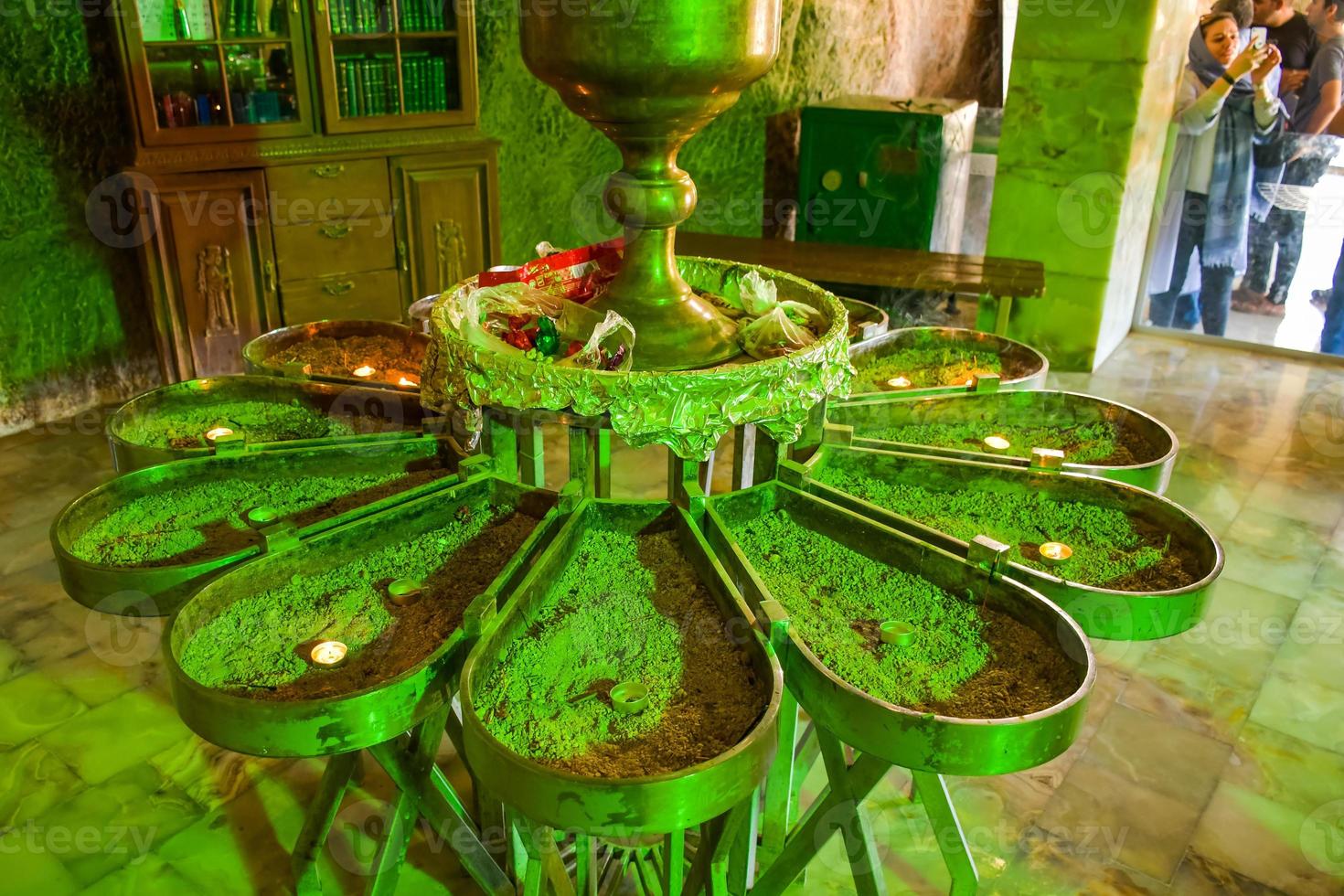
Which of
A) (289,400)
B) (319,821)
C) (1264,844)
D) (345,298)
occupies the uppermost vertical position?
(289,400)

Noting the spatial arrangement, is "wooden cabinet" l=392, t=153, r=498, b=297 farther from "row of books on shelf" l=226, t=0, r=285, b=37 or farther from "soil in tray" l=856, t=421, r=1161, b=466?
"soil in tray" l=856, t=421, r=1161, b=466

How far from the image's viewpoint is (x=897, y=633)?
145 centimetres

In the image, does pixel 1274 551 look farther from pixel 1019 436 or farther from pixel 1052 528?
pixel 1052 528

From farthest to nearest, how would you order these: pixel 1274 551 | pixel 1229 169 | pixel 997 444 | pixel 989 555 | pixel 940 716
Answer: pixel 1229 169 < pixel 1274 551 < pixel 997 444 < pixel 989 555 < pixel 940 716

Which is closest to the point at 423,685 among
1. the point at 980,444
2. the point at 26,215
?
the point at 980,444

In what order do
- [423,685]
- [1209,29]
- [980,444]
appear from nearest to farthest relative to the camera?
[423,685] → [980,444] → [1209,29]

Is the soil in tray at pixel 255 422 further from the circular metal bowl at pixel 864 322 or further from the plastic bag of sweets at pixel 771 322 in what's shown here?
the circular metal bowl at pixel 864 322

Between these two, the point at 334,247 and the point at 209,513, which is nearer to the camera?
the point at 209,513


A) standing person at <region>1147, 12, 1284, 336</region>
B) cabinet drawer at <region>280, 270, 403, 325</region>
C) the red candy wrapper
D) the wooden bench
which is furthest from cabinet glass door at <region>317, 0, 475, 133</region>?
standing person at <region>1147, 12, 1284, 336</region>

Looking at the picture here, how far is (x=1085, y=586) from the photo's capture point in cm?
148

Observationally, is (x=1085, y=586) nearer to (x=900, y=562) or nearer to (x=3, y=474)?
(x=900, y=562)

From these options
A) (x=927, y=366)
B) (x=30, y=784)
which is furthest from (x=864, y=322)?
(x=30, y=784)

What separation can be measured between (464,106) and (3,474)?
2.28m

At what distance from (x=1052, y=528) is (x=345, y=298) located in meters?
3.34
